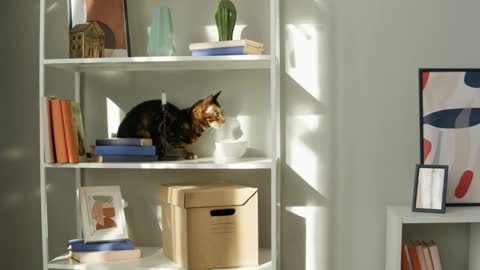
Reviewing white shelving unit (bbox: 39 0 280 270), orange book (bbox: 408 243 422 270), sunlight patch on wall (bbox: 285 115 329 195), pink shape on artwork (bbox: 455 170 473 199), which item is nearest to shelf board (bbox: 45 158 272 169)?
white shelving unit (bbox: 39 0 280 270)

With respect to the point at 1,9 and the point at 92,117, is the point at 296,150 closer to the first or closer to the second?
the point at 92,117

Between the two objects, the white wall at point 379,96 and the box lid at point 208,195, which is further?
the white wall at point 379,96

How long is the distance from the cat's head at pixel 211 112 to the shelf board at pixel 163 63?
0.48 feet

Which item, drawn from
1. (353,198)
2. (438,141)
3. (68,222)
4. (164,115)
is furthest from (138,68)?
(438,141)

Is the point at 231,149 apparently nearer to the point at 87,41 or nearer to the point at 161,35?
the point at 161,35

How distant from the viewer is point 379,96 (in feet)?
7.35

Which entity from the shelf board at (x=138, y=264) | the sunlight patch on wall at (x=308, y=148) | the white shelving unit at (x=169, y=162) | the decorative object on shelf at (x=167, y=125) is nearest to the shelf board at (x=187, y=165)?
the white shelving unit at (x=169, y=162)

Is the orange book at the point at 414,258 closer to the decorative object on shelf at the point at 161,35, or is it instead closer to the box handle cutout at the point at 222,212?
the box handle cutout at the point at 222,212

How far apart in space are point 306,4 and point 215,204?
0.90 m

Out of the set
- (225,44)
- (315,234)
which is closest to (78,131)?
(225,44)

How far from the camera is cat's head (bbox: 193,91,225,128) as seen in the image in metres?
2.15

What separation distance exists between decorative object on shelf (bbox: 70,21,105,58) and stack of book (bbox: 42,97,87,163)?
0.20 m

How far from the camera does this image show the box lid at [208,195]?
198cm

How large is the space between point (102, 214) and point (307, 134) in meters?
0.89
